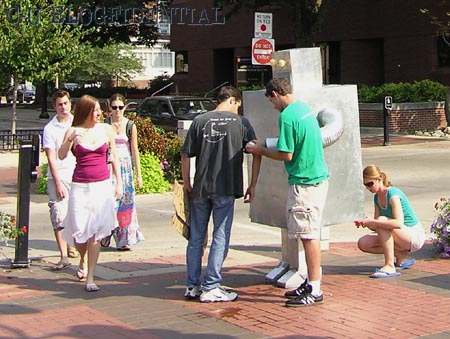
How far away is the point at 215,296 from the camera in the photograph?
6.93 m

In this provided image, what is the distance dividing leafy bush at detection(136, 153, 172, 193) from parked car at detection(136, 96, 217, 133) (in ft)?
25.1

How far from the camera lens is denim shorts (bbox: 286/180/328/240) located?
21.9 feet

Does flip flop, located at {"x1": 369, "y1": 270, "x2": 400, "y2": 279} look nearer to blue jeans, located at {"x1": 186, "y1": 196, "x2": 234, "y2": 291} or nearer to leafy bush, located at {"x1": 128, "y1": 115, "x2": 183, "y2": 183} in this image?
blue jeans, located at {"x1": 186, "y1": 196, "x2": 234, "y2": 291}

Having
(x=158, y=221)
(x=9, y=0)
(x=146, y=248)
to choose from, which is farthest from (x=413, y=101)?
(x=146, y=248)

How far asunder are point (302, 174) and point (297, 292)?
1.02 m

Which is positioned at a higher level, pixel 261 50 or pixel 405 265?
pixel 261 50

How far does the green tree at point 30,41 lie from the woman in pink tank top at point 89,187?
51.7 feet

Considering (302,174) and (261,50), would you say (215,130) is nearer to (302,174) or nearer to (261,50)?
(302,174)

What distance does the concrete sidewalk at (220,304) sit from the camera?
6078 millimetres

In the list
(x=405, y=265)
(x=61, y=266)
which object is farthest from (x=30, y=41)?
(x=405, y=265)

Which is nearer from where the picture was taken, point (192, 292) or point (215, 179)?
point (215, 179)

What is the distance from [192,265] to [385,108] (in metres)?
18.6

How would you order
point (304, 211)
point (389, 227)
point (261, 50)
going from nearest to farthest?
point (304, 211) → point (389, 227) → point (261, 50)

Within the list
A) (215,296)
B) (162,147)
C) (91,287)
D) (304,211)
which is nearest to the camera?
(304,211)
